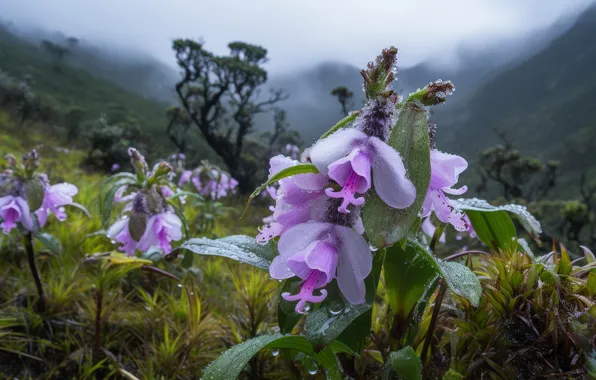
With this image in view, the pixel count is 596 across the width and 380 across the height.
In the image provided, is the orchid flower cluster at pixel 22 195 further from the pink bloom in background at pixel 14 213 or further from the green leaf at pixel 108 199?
the green leaf at pixel 108 199

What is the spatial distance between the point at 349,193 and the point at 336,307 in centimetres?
23

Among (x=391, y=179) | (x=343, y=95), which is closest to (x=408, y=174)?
(x=391, y=179)

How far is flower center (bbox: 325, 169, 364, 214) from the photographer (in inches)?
24.2

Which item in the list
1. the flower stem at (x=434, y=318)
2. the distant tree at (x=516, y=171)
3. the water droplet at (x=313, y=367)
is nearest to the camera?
the water droplet at (x=313, y=367)

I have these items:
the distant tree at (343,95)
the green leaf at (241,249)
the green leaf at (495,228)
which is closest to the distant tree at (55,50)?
the distant tree at (343,95)

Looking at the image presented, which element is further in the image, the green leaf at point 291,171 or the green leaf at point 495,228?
the green leaf at point 495,228

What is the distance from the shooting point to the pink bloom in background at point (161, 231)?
149 cm

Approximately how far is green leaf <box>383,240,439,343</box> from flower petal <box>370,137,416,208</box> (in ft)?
0.82

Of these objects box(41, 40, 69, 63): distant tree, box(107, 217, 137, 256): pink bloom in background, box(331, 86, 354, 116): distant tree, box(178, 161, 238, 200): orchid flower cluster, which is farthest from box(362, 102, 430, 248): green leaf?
box(41, 40, 69, 63): distant tree

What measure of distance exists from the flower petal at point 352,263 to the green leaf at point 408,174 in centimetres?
4

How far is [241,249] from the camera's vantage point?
0.95 metres

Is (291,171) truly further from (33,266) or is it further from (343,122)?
(33,266)

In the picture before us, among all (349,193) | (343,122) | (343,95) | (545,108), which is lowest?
(349,193)

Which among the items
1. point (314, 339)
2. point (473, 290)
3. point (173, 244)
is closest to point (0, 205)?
point (173, 244)
